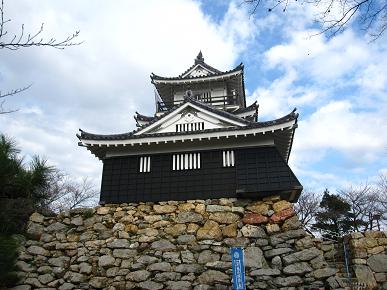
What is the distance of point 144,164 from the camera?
11875 millimetres

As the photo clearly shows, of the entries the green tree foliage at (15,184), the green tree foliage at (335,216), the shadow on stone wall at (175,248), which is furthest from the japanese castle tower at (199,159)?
the green tree foliage at (335,216)

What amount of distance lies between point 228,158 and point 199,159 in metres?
0.99

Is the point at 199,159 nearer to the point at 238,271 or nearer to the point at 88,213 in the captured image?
the point at 88,213

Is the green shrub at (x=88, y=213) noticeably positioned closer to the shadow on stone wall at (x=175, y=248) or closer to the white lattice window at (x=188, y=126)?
the shadow on stone wall at (x=175, y=248)

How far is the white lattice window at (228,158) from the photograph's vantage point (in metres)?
11.3

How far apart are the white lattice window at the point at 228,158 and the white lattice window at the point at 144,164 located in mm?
2676

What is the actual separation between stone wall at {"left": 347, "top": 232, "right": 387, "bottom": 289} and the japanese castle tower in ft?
7.38

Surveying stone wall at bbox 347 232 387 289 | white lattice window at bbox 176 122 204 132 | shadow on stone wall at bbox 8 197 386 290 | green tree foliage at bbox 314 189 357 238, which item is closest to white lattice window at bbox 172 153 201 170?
shadow on stone wall at bbox 8 197 386 290

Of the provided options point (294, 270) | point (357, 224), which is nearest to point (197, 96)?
point (294, 270)

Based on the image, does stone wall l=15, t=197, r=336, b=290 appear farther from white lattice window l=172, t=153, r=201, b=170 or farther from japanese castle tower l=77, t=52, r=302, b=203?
white lattice window l=172, t=153, r=201, b=170

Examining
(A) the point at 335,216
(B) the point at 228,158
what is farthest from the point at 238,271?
(A) the point at 335,216

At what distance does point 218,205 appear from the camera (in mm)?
10812

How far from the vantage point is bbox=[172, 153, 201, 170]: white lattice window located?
11.5 meters

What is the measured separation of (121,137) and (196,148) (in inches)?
103
